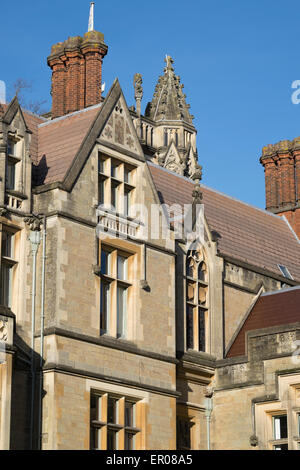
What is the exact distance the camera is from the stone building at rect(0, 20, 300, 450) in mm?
22594

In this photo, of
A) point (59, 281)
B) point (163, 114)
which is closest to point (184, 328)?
point (59, 281)

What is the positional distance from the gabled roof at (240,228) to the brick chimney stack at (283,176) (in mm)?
2537

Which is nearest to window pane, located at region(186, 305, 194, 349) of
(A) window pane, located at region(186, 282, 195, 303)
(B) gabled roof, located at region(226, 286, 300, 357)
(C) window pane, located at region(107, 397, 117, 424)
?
(A) window pane, located at region(186, 282, 195, 303)

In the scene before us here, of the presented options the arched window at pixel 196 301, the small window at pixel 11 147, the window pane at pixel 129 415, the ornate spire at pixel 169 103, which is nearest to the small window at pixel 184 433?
the arched window at pixel 196 301

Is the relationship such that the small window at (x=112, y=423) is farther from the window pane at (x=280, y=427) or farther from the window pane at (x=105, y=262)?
the window pane at (x=280, y=427)

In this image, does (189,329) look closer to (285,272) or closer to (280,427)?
(280,427)

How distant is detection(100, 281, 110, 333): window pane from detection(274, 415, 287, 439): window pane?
5177 millimetres

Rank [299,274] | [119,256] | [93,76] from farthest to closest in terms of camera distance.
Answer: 1. [299,274]
2. [93,76]
3. [119,256]

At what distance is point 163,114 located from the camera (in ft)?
299

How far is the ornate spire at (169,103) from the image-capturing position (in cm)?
9094

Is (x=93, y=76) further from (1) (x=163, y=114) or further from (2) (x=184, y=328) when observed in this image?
(1) (x=163, y=114)

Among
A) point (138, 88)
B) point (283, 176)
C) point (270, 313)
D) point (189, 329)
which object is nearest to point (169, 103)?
point (138, 88)

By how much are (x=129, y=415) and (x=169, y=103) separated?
229 feet
